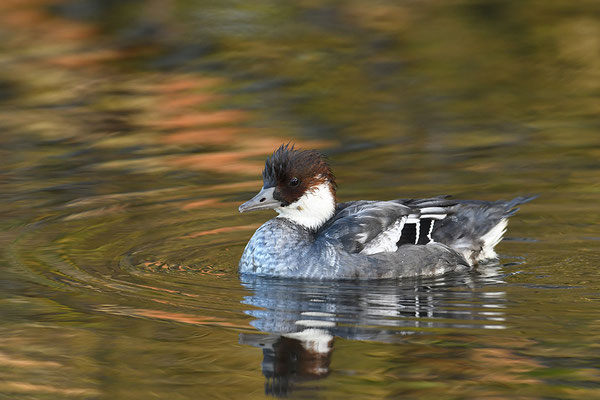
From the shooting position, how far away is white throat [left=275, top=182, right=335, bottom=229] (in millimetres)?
9945

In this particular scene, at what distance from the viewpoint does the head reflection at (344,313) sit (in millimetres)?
7344

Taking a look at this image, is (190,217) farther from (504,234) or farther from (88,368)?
(88,368)

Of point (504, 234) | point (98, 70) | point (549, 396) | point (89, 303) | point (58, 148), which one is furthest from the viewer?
point (98, 70)

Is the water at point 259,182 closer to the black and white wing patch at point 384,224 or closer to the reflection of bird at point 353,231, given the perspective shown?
the reflection of bird at point 353,231

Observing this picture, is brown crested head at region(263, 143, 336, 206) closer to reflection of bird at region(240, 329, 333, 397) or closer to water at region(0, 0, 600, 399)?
water at region(0, 0, 600, 399)

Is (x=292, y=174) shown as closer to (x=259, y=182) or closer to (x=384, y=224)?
(x=384, y=224)

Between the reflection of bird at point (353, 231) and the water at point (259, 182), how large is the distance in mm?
229

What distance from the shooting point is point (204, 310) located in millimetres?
8406

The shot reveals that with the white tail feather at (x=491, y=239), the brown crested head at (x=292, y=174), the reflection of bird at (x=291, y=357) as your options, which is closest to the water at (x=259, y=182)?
the reflection of bird at (x=291, y=357)

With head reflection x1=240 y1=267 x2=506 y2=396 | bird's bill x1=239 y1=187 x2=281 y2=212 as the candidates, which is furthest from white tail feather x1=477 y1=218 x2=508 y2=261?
bird's bill x1=239 y1=187 x2=281 y2=212

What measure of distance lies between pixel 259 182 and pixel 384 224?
2.93m

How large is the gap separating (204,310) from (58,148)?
20.0ft

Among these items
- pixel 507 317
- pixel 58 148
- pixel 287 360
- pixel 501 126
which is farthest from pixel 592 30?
pixel 287 360

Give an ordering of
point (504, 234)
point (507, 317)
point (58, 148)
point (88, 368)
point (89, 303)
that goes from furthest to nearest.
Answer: point (58, 148) < point (504, 234) < point (89, 303) < point (507, 317) < point (88, 368)
